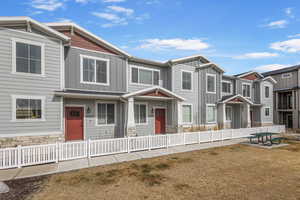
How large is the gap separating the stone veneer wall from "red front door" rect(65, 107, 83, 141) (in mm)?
1340

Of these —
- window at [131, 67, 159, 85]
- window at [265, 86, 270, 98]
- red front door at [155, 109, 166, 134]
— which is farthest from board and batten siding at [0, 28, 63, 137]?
window at [265, 86, 270, 98]

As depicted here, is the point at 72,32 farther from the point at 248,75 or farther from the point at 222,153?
the point at 248,75

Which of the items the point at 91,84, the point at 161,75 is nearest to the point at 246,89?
the point at 161,75

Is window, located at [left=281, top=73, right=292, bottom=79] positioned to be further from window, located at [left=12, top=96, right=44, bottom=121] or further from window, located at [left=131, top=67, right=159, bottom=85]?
window, located at [left=12, top=96, right=44, bottom=121]

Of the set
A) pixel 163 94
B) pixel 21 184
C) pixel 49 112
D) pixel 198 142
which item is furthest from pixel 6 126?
pixel 198 142

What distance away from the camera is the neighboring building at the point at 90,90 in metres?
8.30

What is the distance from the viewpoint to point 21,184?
204 inches

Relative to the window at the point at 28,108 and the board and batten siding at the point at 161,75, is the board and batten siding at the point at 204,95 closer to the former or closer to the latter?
the board and batten siding at the point at 161,75

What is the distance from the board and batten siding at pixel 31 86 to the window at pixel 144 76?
219 inches

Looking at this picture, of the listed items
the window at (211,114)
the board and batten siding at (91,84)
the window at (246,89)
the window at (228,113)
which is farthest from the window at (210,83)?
the board and batten siding at (91,84)

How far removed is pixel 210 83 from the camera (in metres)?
16.6

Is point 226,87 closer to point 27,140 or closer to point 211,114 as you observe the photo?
point 211,114

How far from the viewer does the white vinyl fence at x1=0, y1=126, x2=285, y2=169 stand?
21.7 feet

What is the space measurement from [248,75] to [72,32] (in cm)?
2029
